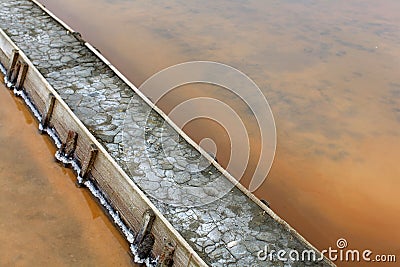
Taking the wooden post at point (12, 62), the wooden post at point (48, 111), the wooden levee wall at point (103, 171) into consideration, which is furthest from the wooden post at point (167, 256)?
the wooden post at point (12, 62)

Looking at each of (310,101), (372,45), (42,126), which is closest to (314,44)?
(372,45)

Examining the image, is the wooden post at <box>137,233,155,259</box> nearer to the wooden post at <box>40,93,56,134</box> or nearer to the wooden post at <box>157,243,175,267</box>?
the wooden post at <box>157,243,175,267</box>

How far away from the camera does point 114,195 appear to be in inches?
301

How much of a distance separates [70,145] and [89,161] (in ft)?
2.63

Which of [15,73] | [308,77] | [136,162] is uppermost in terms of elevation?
[308,77]

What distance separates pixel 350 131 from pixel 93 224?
5.78 metres

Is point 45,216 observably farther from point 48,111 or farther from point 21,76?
point 21,76

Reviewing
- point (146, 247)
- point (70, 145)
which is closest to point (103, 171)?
point (70, 145)

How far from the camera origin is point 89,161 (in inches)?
314

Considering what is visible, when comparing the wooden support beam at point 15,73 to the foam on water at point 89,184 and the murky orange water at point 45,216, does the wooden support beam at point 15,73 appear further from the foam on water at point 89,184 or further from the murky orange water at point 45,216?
the murky orange water at point 45,216

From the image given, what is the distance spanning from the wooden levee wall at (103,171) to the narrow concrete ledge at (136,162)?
0.06 ft

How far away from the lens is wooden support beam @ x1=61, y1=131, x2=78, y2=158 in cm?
842

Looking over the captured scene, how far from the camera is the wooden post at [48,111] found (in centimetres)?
886

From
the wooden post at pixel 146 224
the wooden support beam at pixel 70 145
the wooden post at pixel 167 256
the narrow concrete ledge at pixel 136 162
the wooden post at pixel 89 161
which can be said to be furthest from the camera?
the wooden support beam at pixel 70 145
